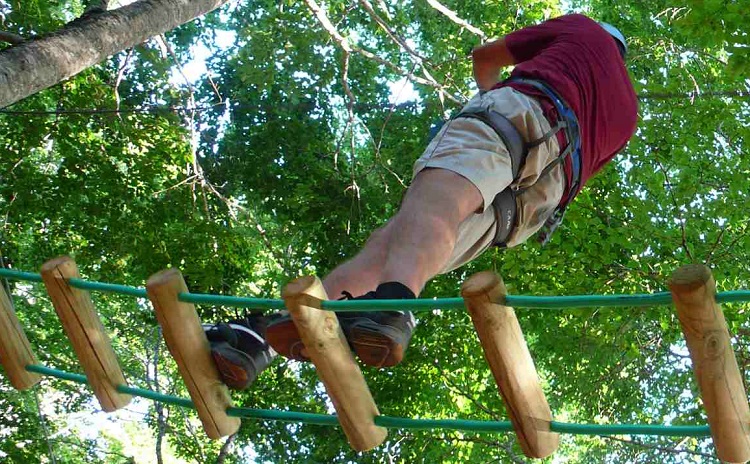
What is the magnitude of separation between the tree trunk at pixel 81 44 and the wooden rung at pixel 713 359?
1.94m

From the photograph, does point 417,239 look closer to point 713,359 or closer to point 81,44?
point 713,359

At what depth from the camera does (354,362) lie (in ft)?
6.10

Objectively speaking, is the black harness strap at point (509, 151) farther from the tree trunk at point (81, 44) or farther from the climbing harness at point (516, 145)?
the tree trunk at point (81, 44)

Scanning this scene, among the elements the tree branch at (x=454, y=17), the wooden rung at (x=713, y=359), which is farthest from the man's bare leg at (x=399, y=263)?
the tree branch at (x=454, y=17)

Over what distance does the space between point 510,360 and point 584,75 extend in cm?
114

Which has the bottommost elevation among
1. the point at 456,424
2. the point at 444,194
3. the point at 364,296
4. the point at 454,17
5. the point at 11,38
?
the point at 456,424

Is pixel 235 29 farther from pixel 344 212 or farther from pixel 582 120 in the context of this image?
pixel 582 120

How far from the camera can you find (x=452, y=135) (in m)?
2.31

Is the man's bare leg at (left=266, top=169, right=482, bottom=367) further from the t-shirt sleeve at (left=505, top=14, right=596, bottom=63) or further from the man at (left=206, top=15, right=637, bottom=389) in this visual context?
the t-shirt sleeve at (left=505, top=14, right=596, bottom=63)

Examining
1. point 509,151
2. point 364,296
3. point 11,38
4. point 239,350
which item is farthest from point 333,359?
point 11,38

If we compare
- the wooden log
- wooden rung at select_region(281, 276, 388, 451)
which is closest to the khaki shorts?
wooden rung at select_region(281, 276, 388, 451)

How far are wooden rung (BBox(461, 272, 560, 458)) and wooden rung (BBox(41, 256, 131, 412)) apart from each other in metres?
0.97

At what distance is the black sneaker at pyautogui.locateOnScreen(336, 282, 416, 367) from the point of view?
1826 millimetres

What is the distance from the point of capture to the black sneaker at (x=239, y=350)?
199 centimetres
